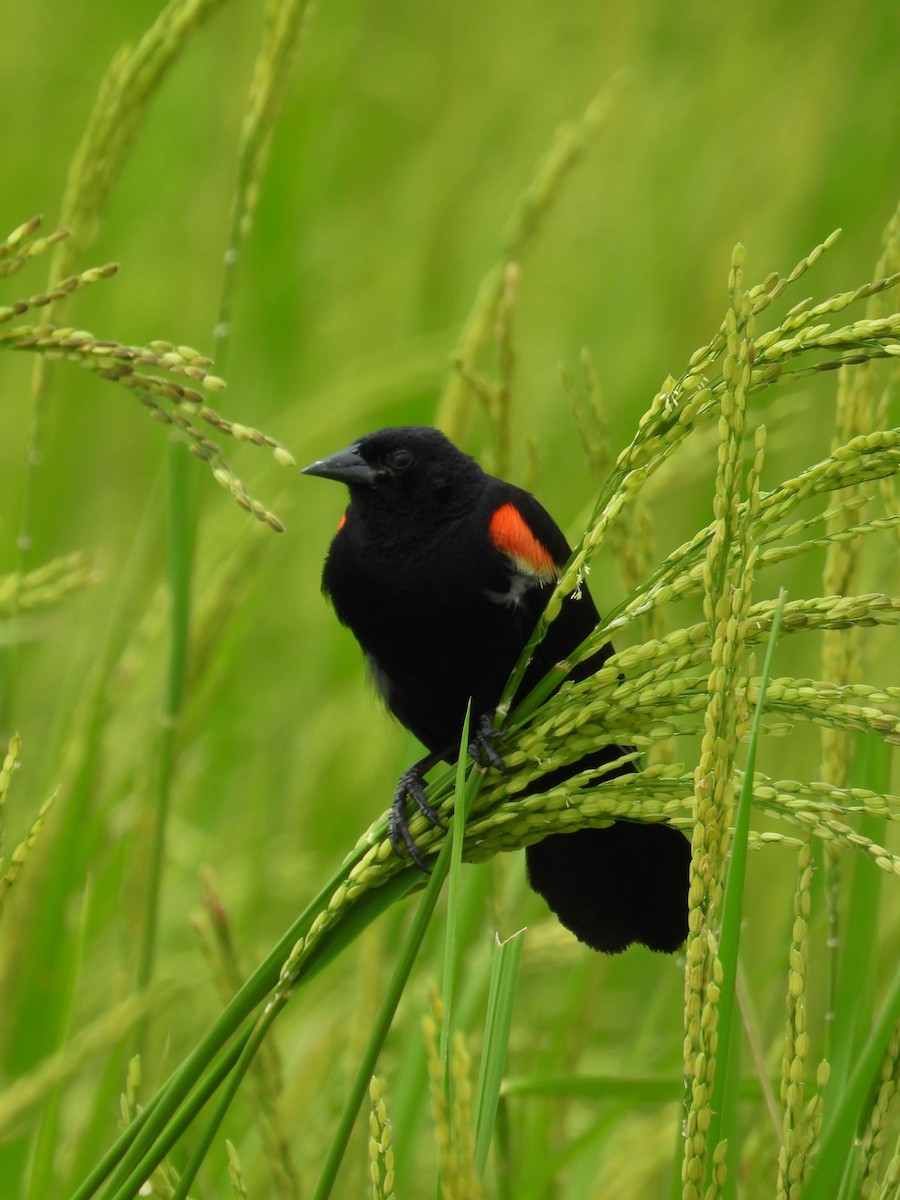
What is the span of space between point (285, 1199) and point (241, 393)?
2.38 metres

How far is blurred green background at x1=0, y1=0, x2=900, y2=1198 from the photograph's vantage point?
6.17 feet

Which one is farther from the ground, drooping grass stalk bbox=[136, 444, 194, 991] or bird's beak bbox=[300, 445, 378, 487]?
bird's beak bbox=[300, 445, 378, 487]

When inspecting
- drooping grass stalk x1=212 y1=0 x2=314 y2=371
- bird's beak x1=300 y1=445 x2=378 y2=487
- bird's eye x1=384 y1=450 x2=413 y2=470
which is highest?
drooping grass stalk x1=212 y1=0 x2=314 y2=371

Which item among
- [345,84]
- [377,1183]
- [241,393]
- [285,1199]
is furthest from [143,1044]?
[345,84]

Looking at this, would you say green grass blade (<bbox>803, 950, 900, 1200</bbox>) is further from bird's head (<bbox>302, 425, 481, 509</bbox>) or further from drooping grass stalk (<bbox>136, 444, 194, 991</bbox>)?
Answer: bird's head (<bbox>302, 425, 481, 509</bbox>)

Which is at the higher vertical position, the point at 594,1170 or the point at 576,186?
the point at 576,186

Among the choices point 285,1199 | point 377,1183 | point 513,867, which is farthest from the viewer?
point 513,867

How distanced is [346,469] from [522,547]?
0.39m

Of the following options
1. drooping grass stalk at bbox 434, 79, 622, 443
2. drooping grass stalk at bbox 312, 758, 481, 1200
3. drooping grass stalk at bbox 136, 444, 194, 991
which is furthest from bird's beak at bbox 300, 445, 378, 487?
drooping grass stalk at bbox 312, 758, 481, 1200

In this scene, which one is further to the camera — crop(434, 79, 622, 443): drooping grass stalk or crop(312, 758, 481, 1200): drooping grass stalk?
crop(434, 79, 622, 443): drooping grass stalk

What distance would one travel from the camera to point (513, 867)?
1.91 m

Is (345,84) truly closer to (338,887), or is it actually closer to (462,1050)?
(338,887)

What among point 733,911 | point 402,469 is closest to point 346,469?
point 402,469

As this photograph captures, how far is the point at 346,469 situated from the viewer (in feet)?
7.19
